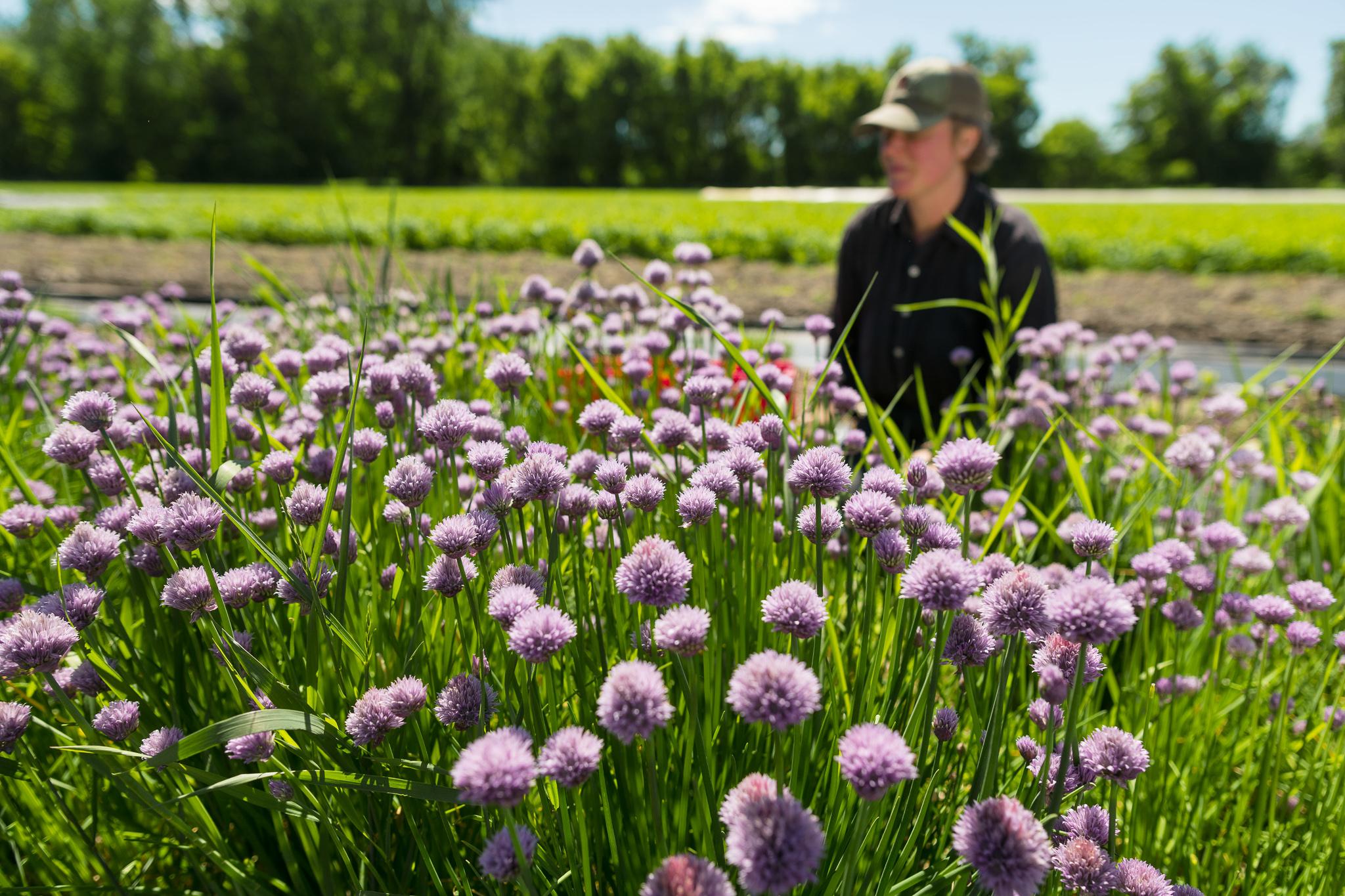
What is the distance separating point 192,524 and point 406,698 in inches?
16.0

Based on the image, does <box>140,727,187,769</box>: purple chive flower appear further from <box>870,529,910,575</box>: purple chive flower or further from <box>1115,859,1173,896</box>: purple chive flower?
<box>1115,859,1173,896</box>: purple chive flower

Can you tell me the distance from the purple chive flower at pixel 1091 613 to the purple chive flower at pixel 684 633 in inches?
16.6

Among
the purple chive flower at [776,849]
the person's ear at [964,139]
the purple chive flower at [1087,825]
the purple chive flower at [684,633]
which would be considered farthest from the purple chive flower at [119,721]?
the person's ear at [964,139]

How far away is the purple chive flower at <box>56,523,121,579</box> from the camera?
50.1 inches

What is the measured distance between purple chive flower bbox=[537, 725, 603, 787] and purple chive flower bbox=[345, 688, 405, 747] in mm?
306

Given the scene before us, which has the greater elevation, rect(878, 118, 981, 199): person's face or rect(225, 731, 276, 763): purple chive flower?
rect(878, 118, 981, 199): person's face

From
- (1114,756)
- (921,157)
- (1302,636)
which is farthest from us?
(921,157)

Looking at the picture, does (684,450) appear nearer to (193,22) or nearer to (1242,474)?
(1242,474)

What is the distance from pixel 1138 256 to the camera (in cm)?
1078

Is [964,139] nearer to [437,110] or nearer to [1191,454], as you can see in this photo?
[1191,454]

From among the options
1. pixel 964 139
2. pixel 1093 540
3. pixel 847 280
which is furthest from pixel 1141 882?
pixel 964 139

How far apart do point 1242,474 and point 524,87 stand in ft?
190

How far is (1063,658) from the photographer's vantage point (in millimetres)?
1082

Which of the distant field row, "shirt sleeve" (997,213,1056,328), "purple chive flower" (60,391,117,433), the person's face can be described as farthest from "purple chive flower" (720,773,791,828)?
the distant field row
